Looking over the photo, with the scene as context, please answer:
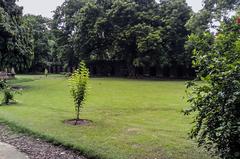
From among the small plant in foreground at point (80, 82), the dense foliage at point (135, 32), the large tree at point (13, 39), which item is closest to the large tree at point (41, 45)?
the dense foliage at point (135, 32)

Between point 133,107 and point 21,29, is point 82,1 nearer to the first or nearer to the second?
point 21,29

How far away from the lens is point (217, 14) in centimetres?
3647

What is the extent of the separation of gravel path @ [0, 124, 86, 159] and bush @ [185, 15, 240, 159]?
3.55 m

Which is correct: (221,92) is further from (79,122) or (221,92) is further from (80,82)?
(79,122)

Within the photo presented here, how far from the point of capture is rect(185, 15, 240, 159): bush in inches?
193

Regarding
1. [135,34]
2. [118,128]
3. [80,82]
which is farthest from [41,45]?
[118,128]

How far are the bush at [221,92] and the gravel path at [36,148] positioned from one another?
11.7ft

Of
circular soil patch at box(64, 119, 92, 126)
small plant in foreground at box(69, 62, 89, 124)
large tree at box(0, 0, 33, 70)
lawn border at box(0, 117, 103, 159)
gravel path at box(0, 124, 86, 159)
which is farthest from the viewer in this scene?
large tree at box(0, 0, 33, 70)

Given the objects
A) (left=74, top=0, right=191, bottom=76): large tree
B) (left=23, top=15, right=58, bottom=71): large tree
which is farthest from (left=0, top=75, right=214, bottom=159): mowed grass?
(left=23, top=15, right=58, bottom=71): large tree

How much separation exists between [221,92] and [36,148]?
529 cm

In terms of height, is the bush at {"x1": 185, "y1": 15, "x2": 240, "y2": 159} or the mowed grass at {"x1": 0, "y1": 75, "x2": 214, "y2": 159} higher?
the bush at {"x1": 185, "y1": 15, "x2": 240, "y2": 159}

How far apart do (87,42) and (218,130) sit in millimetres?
40175

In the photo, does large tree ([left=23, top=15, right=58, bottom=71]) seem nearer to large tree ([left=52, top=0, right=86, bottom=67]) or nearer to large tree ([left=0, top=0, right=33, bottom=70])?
large tree ([left=52, top=0, right=86, bottom=67])

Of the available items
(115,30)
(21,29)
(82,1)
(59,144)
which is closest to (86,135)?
(59,144)
